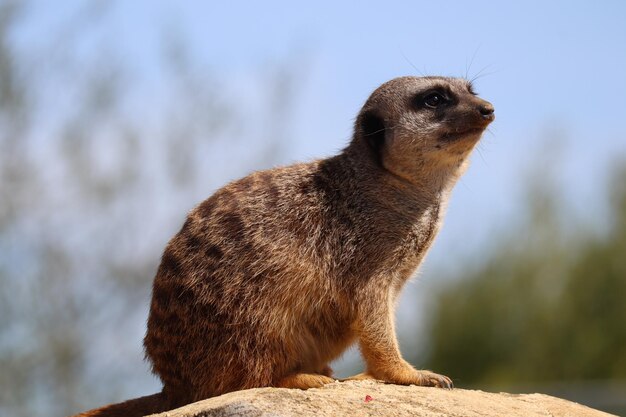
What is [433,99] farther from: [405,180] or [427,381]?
[427,381]

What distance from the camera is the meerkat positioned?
436cm

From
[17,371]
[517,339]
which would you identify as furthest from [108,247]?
[517,339]

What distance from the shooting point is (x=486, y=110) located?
15.4ft

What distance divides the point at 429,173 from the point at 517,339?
1292 centimetres

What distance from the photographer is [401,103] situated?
4941mm

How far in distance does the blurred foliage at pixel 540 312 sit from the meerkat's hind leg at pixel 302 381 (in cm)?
1255

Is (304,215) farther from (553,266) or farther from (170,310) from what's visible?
(553,266)

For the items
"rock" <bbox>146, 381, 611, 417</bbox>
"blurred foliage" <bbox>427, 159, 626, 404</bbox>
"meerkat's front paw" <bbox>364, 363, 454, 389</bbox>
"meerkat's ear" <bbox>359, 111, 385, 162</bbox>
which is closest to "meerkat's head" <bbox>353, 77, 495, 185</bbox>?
"meerkat's ear" <bbox>359, 111, 385, 162</bbox>

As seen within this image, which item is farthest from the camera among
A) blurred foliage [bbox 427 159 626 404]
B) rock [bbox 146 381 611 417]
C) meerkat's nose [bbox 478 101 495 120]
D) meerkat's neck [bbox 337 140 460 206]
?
blurred foliage [bbox 427 159 626 404]

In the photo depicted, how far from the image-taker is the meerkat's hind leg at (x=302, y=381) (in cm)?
432

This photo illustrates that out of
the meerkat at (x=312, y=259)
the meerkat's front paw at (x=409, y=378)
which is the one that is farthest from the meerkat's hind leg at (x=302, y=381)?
the meerkat's front paw at (x=409, y=378)

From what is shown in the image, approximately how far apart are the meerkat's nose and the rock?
131cm

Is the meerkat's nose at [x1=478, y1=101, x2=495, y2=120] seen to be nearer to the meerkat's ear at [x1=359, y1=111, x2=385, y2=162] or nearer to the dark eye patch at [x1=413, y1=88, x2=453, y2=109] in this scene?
the dark eye patch at [x1=413, y1=88, x2=453, y2=109]

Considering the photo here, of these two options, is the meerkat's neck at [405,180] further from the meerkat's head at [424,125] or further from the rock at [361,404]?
the rock at [361,404]
